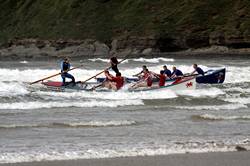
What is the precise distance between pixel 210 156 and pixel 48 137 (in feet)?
13.2

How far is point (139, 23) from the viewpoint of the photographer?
76438 mm

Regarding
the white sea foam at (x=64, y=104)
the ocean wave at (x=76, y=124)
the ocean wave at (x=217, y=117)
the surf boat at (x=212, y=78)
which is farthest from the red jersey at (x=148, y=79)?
the ocean wave at (x=76, y=124)

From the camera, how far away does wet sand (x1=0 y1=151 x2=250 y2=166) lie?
8289mm

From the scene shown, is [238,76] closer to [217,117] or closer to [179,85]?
[179,85]

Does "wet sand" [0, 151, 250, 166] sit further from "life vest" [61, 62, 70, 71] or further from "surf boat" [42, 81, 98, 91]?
"life vest" [61, 62, 70, 71]

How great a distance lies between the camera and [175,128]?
1291 centimetres

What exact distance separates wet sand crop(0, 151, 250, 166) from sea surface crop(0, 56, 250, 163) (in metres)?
0.37

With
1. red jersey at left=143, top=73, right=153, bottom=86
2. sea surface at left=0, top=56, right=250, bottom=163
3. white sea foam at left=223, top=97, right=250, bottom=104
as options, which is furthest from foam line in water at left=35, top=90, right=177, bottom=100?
white sea foam at left=223, top=97, right=250, bottom=104

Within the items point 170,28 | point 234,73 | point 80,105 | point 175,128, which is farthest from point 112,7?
point 175,128

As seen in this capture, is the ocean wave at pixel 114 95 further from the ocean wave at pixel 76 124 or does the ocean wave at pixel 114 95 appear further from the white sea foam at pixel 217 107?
the ocean wave at pixel 76 124

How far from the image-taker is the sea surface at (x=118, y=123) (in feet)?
32.2

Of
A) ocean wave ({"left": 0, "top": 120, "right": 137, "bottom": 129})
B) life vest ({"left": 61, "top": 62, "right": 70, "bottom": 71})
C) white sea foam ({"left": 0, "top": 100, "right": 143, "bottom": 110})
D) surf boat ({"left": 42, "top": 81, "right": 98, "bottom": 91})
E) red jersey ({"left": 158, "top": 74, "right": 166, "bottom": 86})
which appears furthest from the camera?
life vest ({"left": 61, "top": 62, "right": 70, "bottom": 71})

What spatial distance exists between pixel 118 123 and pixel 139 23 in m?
63.5

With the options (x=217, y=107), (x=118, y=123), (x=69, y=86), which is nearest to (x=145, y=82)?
(x=69, y=86)
